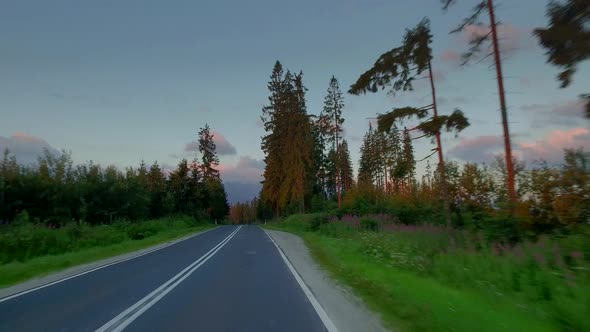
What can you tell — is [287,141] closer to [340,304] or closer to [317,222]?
[317,222]

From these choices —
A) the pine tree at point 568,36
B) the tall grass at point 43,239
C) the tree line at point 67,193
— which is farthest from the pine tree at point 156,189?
the pine tree at point 568,36

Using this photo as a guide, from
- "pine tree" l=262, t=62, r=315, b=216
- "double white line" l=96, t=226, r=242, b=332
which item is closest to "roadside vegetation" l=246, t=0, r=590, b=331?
"double white line" l=96, t=226, r=242, b=332

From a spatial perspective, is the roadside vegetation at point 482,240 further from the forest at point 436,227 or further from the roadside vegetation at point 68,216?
the roadside vegetation at point 68,216

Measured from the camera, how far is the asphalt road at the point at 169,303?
744 centimetres

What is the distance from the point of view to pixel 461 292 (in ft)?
30.9

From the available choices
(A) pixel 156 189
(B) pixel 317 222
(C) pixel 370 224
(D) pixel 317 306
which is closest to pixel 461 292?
(D) pixel 317 306

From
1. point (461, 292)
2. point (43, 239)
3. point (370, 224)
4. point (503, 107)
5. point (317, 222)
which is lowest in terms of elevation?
point (461, 292)

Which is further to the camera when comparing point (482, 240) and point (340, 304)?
point (482, 240)

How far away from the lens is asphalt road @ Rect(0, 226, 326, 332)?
7438 mm

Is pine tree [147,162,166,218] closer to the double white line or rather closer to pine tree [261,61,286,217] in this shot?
pine tree [261,61,286,217]

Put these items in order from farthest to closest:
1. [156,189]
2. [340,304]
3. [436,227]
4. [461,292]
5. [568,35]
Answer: [156,189] < [436,227] < [568,35] < [461,292] < [340,304]

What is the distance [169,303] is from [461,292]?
6.06 m

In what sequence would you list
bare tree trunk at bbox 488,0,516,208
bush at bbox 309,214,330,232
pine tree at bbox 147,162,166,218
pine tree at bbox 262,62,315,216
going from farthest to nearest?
pine tree at bbox 147,162,166,218, pine tree at bbox 262,62,315,216, bush at bbox 309,214,330,232, bare tree trunk at bbox 488,0,516,208

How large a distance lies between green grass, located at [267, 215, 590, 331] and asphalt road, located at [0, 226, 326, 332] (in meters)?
1.64
